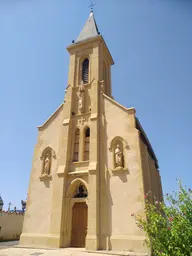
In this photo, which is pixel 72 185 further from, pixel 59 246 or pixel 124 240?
pixel 124 240

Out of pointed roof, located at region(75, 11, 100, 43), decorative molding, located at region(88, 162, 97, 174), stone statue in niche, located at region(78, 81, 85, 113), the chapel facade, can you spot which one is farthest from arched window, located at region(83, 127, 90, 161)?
pointed roof, located at region(75, 11, 100, 43)

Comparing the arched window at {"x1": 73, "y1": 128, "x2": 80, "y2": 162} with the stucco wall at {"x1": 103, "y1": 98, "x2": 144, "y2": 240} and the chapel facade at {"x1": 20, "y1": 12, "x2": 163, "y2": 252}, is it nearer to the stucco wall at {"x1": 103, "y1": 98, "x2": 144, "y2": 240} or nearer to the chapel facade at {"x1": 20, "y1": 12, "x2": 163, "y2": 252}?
the chapel facade at {"x1": 20, "y1": 12, "x2": 163, "y2": 252}

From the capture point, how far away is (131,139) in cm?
1393

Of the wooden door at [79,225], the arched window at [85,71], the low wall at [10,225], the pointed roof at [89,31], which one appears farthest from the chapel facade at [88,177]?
the pointed roof at [89,31]

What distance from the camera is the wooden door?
12984mm

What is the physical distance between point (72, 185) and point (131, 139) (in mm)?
5466

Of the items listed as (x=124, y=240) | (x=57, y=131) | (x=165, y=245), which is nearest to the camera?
(x=165, y=245)

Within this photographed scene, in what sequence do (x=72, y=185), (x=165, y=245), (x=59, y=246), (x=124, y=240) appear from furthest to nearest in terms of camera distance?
(x=72, y=185)
(x=59, y=246)
(x=124, y=240)
(x=165, y=245)

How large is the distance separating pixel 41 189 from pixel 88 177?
13.6ft

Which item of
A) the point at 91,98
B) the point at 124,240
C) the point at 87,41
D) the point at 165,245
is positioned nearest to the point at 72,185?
the point at 124,240

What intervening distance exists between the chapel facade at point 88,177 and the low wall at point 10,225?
16.9 feet

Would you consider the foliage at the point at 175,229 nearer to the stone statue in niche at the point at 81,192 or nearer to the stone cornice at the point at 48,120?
the stone statue in niche at the point at 81,192

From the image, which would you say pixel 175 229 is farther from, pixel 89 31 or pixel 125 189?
pixel 89 31

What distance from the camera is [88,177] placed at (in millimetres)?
13688
